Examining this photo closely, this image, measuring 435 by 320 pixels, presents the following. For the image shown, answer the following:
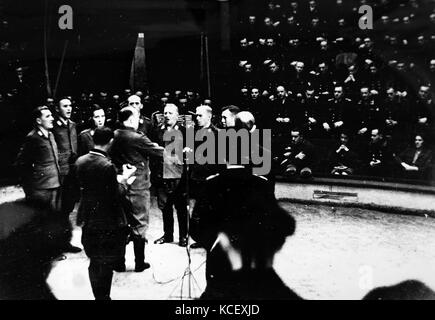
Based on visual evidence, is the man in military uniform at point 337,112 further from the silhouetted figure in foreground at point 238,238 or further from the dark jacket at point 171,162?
the dark jacket at point 171,162

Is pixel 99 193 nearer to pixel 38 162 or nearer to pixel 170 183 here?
pixel 170 183

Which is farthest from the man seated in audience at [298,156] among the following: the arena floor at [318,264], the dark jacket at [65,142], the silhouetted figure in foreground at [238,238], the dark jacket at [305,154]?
the dark jacket at [65,142]

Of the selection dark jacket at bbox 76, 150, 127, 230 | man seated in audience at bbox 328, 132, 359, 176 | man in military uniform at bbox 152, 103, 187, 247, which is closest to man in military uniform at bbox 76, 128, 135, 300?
dark jacket at bbox 76, 150, 127, 230

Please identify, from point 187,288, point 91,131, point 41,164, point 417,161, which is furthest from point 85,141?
point 417,161

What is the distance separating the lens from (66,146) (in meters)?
3.64

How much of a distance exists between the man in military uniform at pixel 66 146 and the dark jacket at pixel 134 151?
1.72 ft

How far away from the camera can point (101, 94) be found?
3676mm

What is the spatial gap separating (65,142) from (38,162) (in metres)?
0.26

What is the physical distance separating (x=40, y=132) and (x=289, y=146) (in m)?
2.02

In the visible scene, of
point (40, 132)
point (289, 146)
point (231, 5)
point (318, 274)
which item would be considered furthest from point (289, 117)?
point (40, 132)

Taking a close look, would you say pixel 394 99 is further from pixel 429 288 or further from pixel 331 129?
pixel 429 288

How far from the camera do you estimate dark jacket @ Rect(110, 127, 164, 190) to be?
3309mm

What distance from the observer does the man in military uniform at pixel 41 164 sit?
11.5 ft

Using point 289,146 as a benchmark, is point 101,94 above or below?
above
